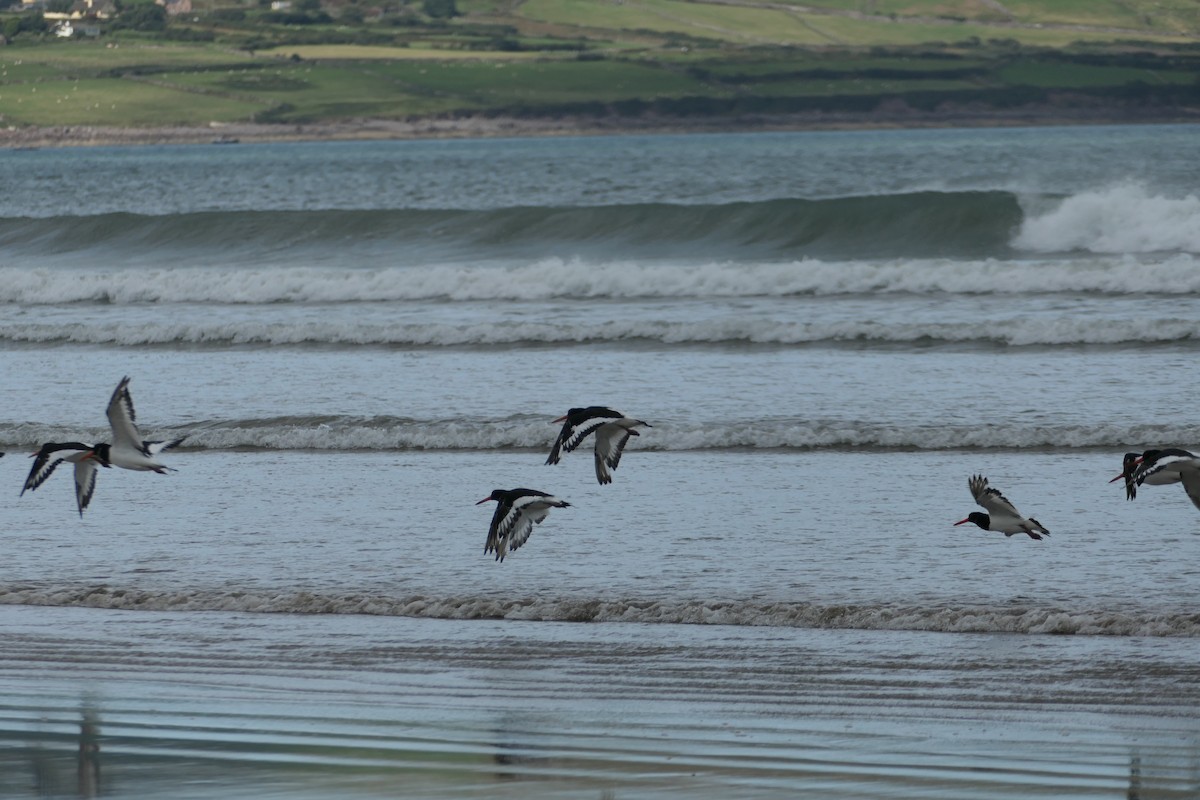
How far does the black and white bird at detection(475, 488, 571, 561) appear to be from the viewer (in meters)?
10.0

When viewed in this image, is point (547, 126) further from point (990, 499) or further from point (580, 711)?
point (580, 711)

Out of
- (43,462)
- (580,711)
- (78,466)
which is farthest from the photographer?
(78,466)

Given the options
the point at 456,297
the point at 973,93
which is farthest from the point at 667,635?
the point at 973,93

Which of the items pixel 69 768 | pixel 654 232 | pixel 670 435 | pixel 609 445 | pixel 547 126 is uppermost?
pixel 609 445

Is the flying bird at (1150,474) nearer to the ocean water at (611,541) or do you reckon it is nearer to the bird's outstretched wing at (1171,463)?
the bird's outstretched wing at (1171,463)

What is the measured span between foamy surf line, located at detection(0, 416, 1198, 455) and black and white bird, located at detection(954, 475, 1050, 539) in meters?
3.82

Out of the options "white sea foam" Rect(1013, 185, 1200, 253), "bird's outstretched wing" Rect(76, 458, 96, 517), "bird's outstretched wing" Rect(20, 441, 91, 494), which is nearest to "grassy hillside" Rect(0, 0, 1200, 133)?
"white sea foam" Rect(1013, 185, 1200, 253)

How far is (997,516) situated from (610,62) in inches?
4771

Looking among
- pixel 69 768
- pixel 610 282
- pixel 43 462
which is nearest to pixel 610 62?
pixel 610 282

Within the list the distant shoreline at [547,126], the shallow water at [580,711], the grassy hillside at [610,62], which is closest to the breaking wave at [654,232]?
the shallow water at [580,711]

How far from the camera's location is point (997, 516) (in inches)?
403

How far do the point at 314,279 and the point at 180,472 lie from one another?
1387 cm

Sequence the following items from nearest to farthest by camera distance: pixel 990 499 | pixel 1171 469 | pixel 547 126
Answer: pixel 990 499
pixel 1171 469
pixel 547 126

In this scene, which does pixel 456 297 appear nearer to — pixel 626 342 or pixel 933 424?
pixel 626 342
